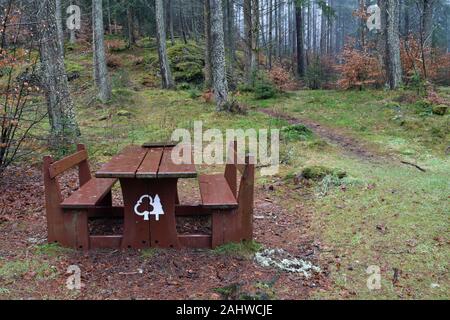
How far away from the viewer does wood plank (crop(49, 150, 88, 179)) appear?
4.02m

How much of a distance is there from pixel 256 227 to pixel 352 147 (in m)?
4.62

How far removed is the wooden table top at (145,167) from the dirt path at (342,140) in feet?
15.8

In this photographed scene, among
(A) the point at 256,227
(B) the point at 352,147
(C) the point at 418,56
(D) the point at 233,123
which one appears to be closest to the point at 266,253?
(A) the point at 256,227

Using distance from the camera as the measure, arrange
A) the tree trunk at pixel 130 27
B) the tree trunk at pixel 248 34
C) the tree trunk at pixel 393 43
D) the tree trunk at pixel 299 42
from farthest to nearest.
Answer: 1. the tree trunk at pixel 130 27
2. the tree trunk at pixel 299 42
3. the tree trunk at pixel 248 34
4. the tree trunk at pixel 393 43

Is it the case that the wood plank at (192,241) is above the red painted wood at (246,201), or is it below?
below

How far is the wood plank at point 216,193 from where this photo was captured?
4.09 meters

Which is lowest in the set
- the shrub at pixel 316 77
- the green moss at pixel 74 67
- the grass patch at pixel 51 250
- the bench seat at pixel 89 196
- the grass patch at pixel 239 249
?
the grass patch at pixel 239 249

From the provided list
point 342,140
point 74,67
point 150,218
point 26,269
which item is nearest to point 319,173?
point 342,140

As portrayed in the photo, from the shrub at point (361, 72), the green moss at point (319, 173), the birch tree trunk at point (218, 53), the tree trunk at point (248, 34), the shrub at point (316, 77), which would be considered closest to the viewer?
the green moss at point (319, 173)

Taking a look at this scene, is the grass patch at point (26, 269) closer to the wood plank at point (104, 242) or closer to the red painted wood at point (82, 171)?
the wood plank at point (104, 242)

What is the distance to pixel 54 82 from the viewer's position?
812 centimetres

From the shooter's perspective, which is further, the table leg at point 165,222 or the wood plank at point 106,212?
the wood plank at point 106,212

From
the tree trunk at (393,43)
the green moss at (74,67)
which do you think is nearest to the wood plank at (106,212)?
the tree trunk at (393,43)
